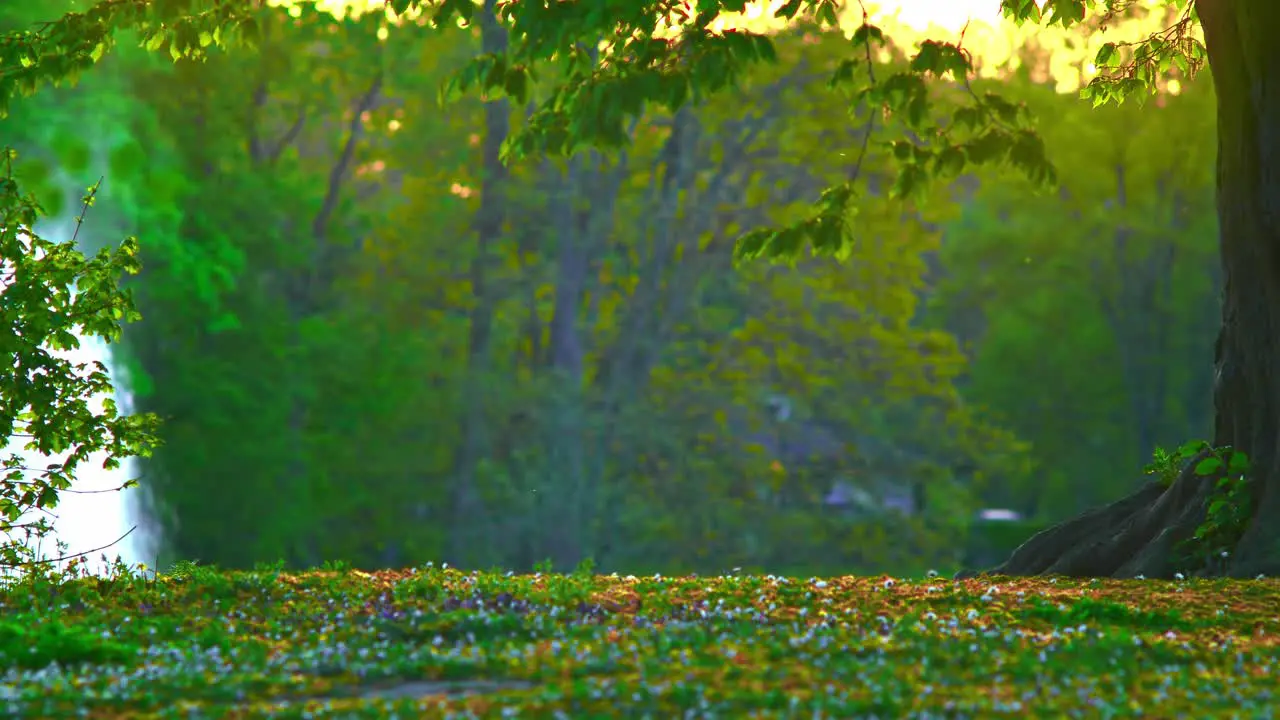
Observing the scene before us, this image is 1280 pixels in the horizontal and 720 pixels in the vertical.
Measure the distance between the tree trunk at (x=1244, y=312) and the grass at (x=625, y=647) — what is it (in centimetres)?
134

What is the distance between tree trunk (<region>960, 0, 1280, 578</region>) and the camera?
13.3 metres

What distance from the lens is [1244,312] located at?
13.6 metres

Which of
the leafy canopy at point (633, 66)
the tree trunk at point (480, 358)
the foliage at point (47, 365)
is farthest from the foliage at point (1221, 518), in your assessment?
the tree trunk at point (480, 358)

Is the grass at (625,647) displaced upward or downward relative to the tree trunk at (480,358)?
downward

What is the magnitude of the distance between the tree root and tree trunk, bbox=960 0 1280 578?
0.04 feet

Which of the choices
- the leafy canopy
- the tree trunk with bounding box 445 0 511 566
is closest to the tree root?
the leafy canopy

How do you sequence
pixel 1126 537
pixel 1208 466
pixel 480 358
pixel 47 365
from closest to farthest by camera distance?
1. pixel 47 365
2. pixel 1208 466
3. pixel 1126 537
4. pixel 480 358

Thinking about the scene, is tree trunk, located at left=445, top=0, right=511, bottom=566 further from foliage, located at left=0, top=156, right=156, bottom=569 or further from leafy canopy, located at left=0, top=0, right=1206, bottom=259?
foliage, located at left=0, top=156, right=156, bottom=569

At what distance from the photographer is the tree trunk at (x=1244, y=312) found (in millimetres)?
13266

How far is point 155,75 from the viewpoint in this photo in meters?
38.4

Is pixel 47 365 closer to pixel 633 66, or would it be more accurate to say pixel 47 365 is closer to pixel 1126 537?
pixel 633 66

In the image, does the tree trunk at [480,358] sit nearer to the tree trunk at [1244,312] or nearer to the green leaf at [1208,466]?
the tree trunk at [1244,312]

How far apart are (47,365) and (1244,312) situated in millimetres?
8845

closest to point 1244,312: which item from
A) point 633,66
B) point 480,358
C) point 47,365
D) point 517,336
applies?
point 633,66
